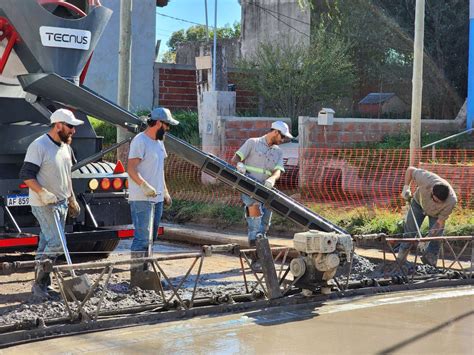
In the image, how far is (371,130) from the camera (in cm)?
1591

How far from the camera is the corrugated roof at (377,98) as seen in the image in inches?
909

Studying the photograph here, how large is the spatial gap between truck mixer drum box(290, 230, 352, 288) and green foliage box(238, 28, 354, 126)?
36.9 feet

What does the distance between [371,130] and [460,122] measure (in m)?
3.04

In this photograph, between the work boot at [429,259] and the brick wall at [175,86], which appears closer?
the work boot at [429,259]

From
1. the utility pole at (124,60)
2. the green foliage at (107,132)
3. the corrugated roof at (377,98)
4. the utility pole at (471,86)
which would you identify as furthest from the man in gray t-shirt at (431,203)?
the corrugated roof at (377,98)

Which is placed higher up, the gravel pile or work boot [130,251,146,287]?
work boot [130,251,146,287]

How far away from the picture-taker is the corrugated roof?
23.1 m

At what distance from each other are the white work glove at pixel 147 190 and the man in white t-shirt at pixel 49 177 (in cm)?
71

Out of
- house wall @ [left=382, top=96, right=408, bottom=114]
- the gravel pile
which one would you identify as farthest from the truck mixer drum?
house wall @ [left=382, top=96, right=408, bottom=114]

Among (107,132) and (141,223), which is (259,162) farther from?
(107,132)

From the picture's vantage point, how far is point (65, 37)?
8930 millimetres

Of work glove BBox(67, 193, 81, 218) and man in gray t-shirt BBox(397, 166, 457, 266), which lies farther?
man in gray t-shirt BBox(397, 166, 457, 266)

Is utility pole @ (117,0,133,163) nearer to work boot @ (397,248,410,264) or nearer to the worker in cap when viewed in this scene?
the worker in cap

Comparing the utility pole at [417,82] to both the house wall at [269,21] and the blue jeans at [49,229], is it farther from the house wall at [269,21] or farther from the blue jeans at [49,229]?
the house wall at [269,21]
